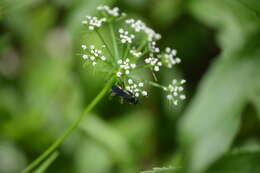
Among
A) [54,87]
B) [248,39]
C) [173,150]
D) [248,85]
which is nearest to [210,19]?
[248,39]

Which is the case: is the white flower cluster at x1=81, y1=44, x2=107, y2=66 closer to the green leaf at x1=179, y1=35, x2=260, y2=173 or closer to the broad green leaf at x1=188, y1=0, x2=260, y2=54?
the green leaf at x1=179, y1=35, x2=260, y2=173

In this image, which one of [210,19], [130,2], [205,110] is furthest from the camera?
[130,2]

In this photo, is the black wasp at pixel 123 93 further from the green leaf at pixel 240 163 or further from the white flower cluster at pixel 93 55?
the green leaf at pixel 240 163

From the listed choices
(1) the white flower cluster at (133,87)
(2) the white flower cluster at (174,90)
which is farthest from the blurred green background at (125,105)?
(1) the white flower cluster at (133,87)

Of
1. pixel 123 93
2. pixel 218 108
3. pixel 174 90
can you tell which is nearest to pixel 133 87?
pixel 123 93

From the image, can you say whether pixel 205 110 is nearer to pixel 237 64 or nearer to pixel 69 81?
pixel 237 64

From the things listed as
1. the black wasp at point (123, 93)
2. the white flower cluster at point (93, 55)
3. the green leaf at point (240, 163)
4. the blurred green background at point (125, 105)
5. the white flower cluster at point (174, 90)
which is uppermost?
the blurred green background at point (125, 105)

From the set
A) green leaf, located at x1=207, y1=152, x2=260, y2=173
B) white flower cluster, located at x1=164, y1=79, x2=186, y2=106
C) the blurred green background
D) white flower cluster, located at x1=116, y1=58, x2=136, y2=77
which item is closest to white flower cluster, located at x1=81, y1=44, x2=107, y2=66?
white flower cluster, located at x1=116, y1=58, x2=136, y2=77
